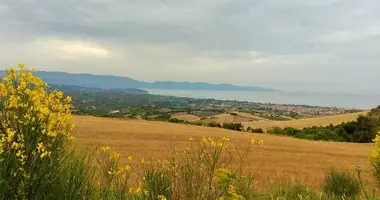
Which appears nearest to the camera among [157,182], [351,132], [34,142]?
[34,142]

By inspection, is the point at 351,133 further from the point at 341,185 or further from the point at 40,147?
the point at 40,147

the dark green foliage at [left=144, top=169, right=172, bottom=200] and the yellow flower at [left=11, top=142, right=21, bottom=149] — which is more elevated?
the yellow flower at [left=11, top=142, right=21, bottom=149]

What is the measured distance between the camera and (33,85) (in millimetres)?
4566

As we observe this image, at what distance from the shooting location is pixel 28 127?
14.1 feet

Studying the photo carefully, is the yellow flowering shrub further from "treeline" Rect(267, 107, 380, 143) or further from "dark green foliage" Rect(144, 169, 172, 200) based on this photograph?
"treeline" Rect(267, 107, 380, 143)

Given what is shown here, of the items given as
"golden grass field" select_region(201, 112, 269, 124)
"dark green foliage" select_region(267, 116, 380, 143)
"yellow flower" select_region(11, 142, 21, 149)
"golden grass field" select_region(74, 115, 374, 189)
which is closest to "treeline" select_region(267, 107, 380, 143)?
"dark green foliage" select_region(267, 116, 380, 143)

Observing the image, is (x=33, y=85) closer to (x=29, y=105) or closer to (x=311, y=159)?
(x=29, y=105)

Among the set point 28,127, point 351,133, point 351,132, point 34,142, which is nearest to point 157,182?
point 34,142

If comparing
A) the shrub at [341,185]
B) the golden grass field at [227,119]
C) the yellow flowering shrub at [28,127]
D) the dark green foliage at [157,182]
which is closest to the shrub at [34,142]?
the yellow flowering shrub at [28,127]

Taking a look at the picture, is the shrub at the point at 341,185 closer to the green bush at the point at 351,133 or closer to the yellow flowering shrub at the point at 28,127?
the yellow flowering shrub at the point at 28,127

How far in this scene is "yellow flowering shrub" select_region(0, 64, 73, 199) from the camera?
4070 millimetres

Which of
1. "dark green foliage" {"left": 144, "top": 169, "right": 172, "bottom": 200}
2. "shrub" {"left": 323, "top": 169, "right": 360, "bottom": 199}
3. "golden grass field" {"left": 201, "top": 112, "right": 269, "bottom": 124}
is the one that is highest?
"dark green foliage" {"left": 144, "top": 169, "right": 172, "bottom": 200}

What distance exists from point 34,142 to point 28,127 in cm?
18

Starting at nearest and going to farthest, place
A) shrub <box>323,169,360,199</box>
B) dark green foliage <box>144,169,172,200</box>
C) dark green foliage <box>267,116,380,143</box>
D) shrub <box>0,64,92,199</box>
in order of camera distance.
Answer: shrub <box>0,64,92,199</box> < dark green foliage <box>144,169,172,200</box> < shrub <box>323,169,360,199</box> < dark green foliage <box>267,116,380,143</box>
